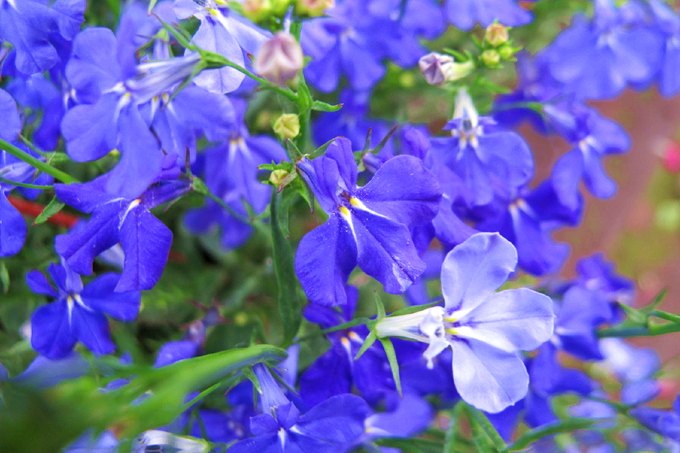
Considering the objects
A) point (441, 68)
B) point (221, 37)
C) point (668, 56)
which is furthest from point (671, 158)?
point (221, 37)

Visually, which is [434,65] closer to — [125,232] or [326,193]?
[326,193]

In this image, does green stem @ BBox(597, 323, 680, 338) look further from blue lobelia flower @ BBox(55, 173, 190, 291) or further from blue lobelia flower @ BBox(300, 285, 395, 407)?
blue lobelia flower @ BBox(55, 173, 190, 291)

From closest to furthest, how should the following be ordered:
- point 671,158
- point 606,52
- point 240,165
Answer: point 240,165 < point 606,52 < point 671,158

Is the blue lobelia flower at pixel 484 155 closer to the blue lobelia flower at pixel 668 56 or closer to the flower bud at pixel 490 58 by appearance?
the flower bud at pixel 490 58

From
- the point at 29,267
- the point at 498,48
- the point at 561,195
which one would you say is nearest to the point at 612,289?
the point at 561,195

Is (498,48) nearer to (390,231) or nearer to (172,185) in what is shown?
(390,231)

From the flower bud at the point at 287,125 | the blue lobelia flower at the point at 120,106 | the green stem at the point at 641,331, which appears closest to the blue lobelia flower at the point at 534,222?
the green stem at the point at 641,331

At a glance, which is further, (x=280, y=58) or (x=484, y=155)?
(x=484, y=155)
